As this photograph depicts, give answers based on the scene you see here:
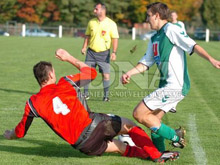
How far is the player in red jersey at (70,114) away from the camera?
20.2 ft

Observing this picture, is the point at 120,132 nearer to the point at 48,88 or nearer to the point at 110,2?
the point at 48,88

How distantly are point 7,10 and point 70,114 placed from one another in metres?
70.4

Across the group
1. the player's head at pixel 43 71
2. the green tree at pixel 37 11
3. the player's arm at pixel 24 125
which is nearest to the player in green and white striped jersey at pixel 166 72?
the player's head at pixel 43 71

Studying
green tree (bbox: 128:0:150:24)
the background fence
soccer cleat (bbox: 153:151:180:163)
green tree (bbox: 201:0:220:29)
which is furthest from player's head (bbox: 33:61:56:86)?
green tree (bbox: 201:0:220:29)

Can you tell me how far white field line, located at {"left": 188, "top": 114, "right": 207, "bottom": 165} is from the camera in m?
6.84

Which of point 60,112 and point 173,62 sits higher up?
point 173,62

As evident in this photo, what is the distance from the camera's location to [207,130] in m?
8.78

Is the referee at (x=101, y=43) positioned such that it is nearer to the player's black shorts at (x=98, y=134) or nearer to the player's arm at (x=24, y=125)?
the player's black shorts at (x=98, y=134)

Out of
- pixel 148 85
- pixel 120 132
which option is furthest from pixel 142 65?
pixel 148 85

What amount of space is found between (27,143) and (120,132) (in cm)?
175

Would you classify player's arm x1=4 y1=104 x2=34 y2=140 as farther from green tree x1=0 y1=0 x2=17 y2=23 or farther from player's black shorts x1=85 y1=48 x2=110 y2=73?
green tree x1=0 y1=0 x2=17 y2=23

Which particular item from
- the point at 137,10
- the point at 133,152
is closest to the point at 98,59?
the point at 133,152

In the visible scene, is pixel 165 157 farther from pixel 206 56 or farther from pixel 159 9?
pixel 159 9

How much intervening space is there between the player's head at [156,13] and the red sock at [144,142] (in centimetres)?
136
